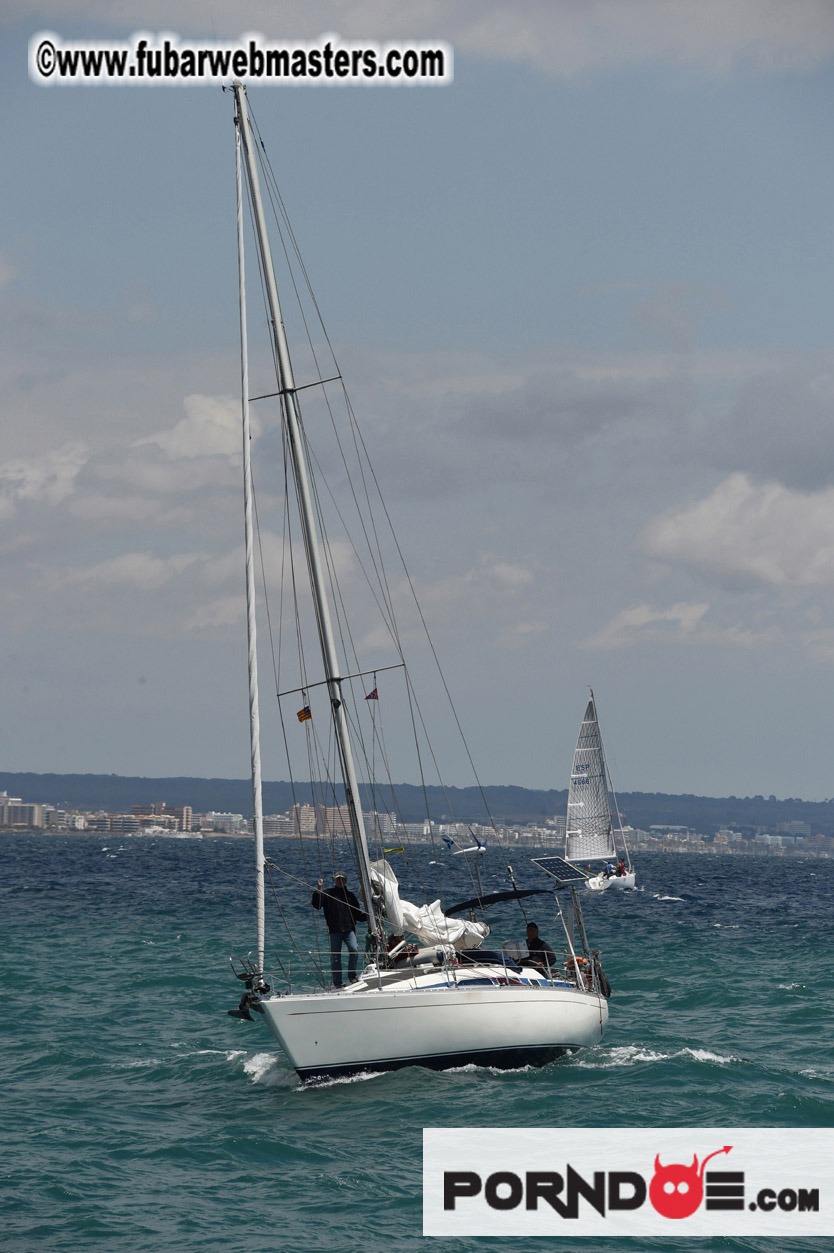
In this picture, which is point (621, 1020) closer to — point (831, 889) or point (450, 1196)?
point (450, 1196)

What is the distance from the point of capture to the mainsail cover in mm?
78312

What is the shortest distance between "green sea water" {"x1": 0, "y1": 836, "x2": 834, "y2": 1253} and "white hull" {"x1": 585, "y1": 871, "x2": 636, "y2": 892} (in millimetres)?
40704

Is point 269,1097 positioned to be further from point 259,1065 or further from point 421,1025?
point 421,1025

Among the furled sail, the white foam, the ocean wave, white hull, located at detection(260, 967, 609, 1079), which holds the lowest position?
the ocean wave

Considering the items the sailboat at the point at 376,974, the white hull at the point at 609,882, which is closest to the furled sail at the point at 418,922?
the sailboat at the point at 376,974

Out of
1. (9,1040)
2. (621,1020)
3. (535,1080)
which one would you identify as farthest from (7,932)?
(535,1080)

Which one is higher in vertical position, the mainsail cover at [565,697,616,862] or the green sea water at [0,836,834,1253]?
the mainsail cover at [565,697,616,862]

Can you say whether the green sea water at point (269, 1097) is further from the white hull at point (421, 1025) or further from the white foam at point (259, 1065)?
the white hull at point (421, 1025)

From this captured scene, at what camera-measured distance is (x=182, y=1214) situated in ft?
53.4

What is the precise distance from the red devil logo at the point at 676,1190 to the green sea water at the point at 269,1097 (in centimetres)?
90

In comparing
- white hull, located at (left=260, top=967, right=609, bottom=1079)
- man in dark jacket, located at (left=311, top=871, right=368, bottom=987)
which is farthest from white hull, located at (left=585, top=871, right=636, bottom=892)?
white hull, located at (left=260, top=967, right=609, bottom=1079)

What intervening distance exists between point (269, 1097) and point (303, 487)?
1082 cm

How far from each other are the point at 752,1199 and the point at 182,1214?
23.8 ft

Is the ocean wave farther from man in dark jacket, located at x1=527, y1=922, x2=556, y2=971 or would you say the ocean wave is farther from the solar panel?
the solar panel
